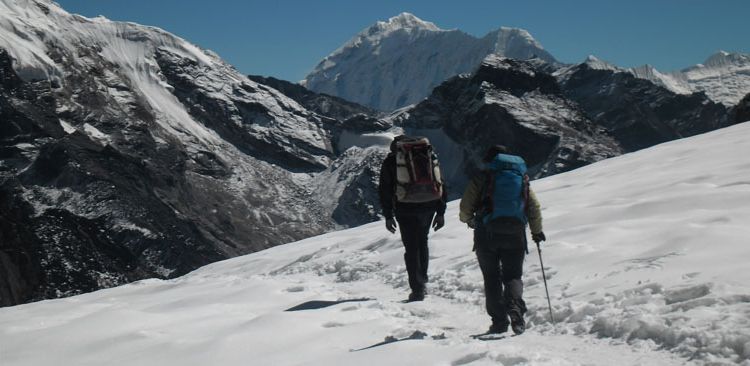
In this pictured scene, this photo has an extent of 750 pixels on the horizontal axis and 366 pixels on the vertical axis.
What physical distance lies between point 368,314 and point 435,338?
1889mm

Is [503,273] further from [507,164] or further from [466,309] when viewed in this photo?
[466,309]

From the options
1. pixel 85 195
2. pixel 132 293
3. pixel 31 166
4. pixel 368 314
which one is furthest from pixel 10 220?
pixel 31 166

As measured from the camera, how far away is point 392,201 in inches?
423

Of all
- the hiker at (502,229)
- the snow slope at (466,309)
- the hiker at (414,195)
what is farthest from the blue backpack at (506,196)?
the hiker at (414,195)

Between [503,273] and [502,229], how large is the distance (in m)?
0.54

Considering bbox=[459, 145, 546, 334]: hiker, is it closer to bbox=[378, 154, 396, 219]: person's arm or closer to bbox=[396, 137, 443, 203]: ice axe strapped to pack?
bbox=[396, 137, 443, 203]: ice axe strapped to pack

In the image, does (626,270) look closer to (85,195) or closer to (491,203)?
(491,203)

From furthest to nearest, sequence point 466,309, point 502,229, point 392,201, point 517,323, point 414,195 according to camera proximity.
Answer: point 392,201
point 414,195
point 466,309
point 502,229
point 517,323

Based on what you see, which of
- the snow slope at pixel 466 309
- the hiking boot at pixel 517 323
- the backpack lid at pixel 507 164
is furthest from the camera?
the backpack lid at pixel 507 164

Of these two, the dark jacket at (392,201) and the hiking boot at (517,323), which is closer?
the hiking boot at (517,323)

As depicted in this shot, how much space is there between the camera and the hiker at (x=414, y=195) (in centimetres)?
1038

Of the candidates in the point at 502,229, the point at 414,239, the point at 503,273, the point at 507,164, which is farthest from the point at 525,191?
the point at 414,239

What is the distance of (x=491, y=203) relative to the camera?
27.9 ft

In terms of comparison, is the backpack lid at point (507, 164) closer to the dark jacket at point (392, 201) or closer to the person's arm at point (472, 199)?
the person's arm at point (472, 199)
